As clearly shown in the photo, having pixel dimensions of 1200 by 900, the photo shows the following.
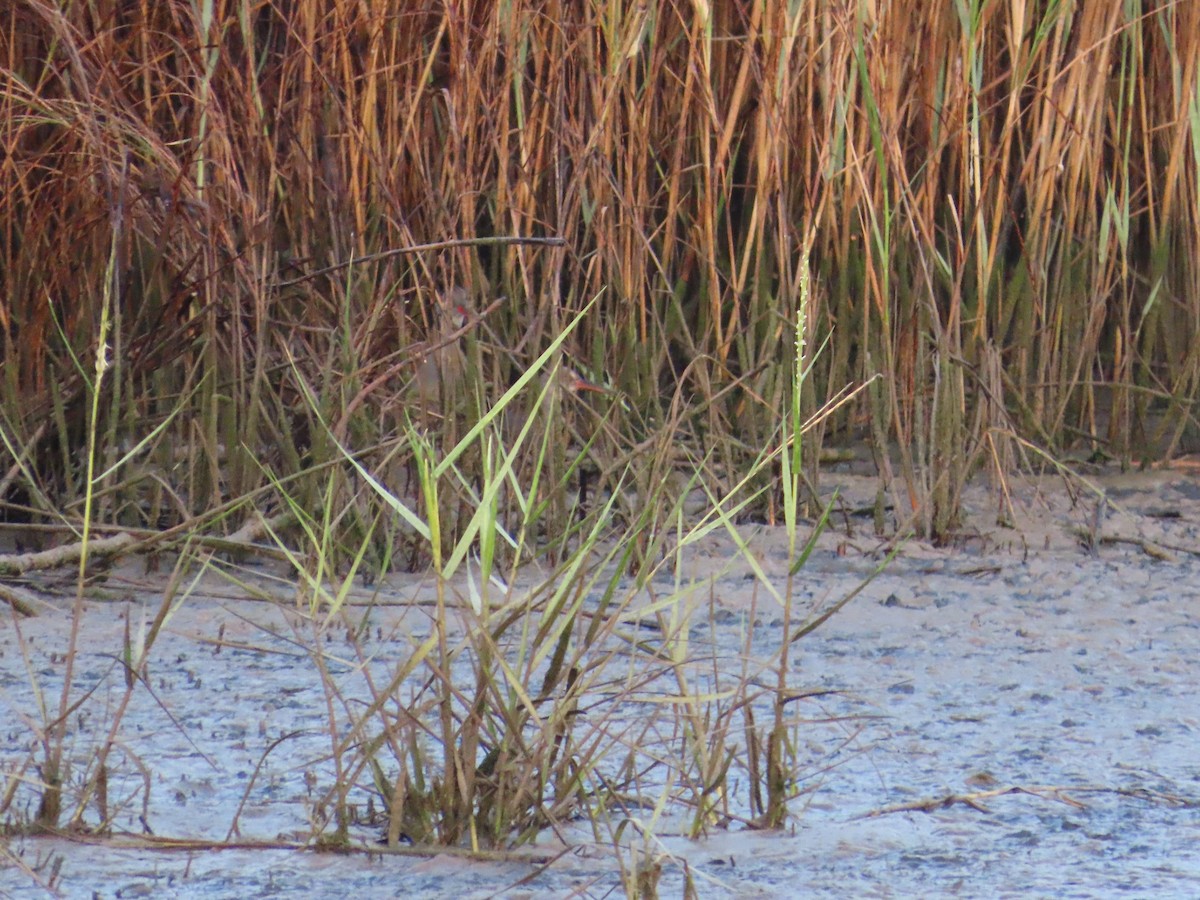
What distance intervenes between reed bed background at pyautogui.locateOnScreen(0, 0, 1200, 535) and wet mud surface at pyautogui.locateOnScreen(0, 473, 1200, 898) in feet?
0.73

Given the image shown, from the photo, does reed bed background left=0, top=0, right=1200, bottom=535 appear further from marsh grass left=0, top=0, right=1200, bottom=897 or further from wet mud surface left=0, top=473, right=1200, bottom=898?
wet mud surface left=0, top=473, right=1200, bottom=898

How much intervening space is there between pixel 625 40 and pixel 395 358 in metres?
0.55

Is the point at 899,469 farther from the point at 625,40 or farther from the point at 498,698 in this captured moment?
the point at 498,698

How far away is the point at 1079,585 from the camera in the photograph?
2361mm

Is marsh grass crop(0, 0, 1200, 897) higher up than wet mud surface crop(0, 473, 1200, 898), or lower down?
higher up

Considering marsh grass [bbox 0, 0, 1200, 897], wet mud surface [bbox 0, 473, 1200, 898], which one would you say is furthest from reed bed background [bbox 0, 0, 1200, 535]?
wet mud surface [bbox 0, 473, 1200, 898]

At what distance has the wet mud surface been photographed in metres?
1.31

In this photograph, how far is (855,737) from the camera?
162 centimetres

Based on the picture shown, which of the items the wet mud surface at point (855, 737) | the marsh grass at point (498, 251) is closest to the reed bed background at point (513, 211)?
the marsh grass at point (498, 251)

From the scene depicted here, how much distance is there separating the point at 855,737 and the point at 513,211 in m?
1.06

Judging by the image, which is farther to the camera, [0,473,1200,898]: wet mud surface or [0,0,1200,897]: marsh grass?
[0,0,1200,897]: marsh grass

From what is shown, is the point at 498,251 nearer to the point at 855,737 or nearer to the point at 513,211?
the point at 513,211

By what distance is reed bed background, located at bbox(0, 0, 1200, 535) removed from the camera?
2.29 m

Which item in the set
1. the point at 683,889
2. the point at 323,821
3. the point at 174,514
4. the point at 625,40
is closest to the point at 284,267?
the point at 174,514
